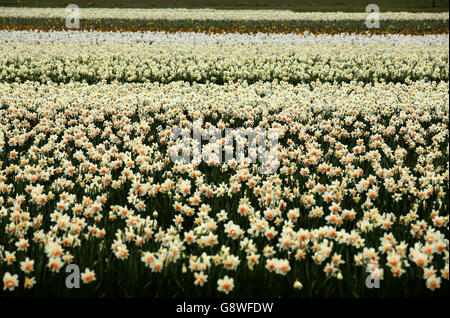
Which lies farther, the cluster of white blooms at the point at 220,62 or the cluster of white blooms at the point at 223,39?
the cluster of white blooms at the point at 223,39

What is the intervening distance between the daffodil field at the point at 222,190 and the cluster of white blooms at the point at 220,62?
19 cm

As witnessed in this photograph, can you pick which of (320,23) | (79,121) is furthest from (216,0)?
(79,121)

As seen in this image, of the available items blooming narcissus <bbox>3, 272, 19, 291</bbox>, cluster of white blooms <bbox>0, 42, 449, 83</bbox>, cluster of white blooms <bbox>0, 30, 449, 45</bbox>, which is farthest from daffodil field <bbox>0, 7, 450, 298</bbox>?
cluster of white blooms <bbox>0, 30, 449, 45</bbox>

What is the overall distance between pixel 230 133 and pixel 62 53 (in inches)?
385

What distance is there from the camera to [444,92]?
30.6ft

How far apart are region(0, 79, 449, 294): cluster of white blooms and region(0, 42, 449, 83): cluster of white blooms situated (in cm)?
336

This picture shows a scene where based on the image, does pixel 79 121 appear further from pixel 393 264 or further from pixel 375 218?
pixel 393 264

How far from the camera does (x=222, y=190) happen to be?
426cm

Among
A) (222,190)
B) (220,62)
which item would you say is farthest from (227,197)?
(220,62)

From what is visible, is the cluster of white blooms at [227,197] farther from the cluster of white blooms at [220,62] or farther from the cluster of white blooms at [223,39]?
the cluster of white blooms at [223,39]

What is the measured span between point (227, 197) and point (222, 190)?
117 mm

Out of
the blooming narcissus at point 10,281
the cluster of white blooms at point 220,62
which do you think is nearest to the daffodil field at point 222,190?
the blooming narcissus at point 10,281

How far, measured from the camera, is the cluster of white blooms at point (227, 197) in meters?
3.19

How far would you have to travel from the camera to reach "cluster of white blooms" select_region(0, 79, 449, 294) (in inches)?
126
